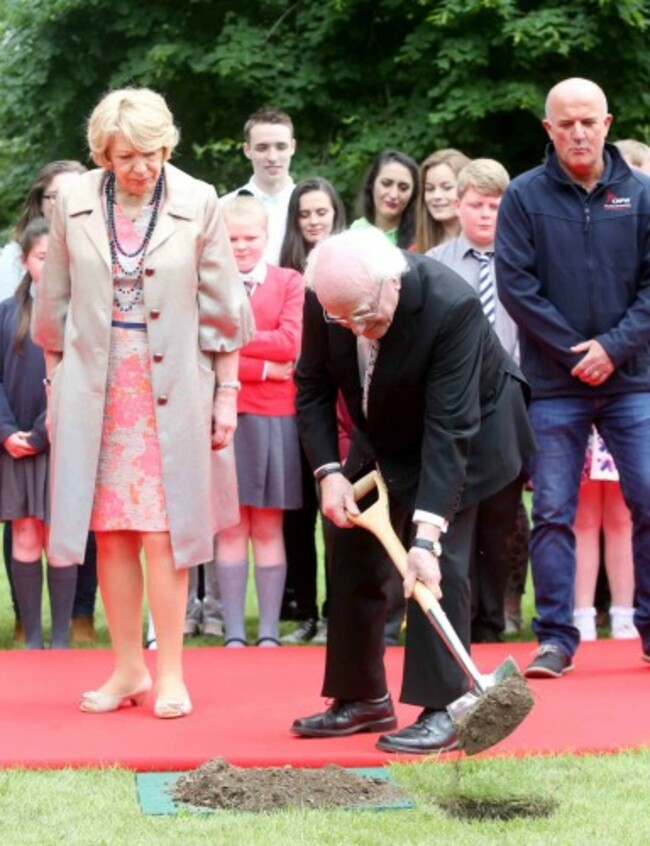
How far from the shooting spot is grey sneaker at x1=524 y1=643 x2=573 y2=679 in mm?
8406

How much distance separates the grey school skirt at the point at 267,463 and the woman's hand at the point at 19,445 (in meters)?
0.92

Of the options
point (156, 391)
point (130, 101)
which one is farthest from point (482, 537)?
point (130, 101)

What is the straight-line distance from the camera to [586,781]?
642 centimetres

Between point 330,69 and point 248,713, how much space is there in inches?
544

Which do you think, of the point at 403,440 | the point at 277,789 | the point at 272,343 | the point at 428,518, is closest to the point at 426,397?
the point at 403,440

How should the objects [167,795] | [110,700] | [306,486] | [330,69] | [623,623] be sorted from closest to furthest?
[167,795] → [110,700] → [623,623] → [306,486] → [330,69]

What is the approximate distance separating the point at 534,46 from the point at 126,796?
546 inches

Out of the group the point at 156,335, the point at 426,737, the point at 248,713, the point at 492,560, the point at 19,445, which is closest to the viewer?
the point at 426,737

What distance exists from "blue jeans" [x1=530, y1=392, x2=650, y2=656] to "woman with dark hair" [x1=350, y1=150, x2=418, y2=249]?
1.91 m

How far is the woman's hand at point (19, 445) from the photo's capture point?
9336 mm

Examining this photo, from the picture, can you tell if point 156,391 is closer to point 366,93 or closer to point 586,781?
point 586,781

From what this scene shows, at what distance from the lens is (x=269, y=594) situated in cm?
945

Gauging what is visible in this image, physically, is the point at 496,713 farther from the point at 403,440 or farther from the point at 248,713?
the point at 248,713

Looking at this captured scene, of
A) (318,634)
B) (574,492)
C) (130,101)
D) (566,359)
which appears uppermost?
(130,101)
